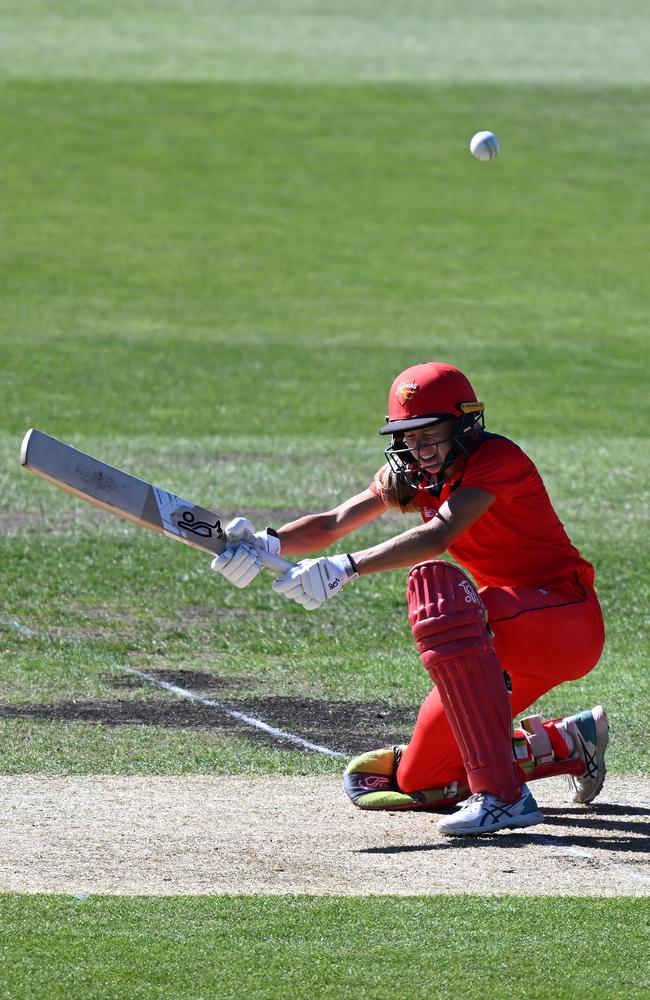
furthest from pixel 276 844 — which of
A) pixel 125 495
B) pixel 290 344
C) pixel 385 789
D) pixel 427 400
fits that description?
pixel 290 344

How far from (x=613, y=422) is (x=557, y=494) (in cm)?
571

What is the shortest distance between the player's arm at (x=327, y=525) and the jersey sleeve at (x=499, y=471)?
72cm

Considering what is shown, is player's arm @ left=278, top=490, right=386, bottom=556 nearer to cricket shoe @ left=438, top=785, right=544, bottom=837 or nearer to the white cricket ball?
cricket shoe @ left=438, top=785, right=544, bottom=837

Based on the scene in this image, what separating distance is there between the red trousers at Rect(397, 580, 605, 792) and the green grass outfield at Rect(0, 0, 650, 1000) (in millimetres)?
819

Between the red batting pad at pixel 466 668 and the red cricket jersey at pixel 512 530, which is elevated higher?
the red cricket jersey at pixel 512 530

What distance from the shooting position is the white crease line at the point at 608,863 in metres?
6.32

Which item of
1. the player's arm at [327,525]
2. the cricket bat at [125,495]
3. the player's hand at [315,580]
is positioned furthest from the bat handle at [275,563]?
the player's arm at [327,525]

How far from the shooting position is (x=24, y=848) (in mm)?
6484

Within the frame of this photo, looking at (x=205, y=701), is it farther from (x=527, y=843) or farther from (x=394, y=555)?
(x=527, y=843)

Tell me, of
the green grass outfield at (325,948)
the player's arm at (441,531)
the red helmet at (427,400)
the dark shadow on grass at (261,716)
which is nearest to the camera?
the green grass outfield at (325,948)

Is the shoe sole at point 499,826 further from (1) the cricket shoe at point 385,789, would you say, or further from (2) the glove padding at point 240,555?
(2) the glove padding at point 240,555

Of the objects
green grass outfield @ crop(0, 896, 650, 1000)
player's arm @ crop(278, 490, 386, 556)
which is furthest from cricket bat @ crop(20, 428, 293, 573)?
green grass outfield @ crop(0, 896, 650, 1000)

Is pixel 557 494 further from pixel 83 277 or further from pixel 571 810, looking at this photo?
pixel 83 277

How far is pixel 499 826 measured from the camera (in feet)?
22.1
